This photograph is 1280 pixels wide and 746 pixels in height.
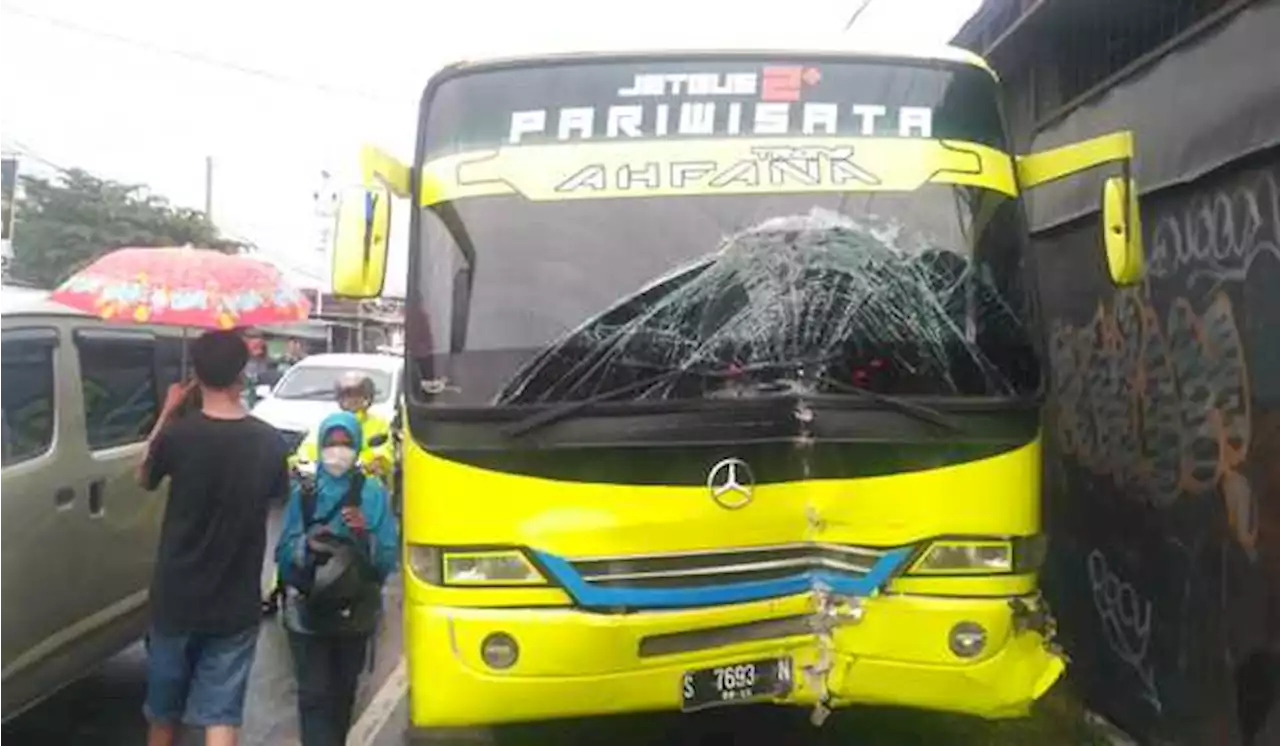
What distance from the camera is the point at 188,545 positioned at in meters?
4.71

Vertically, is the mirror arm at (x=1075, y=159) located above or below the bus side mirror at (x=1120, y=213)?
above

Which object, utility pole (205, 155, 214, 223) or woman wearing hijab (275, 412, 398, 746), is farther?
utility pole (205, 155, 214, 223)

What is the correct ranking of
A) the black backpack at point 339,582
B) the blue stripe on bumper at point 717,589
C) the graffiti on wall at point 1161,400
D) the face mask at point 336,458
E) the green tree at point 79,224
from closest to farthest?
the blue stripe on bumper at point 717,589 → the graffiti on wall at point 1161,400 → the black backpack at point 339,582 → the face mask at point 336,458 → the green tree at point 79,224

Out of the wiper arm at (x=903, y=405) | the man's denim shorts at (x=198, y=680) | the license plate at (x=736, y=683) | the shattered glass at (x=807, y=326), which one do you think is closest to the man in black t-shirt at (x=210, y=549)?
the man's denim shorts at (x=198, y=680)

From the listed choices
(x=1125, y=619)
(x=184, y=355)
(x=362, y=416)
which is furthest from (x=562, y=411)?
(x=362, y=416)

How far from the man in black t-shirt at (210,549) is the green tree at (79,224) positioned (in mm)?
29597

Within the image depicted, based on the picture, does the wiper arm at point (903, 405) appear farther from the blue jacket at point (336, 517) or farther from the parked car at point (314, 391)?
the parked car at point (314, 391)

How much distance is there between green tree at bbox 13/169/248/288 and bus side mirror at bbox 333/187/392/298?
1174 inches

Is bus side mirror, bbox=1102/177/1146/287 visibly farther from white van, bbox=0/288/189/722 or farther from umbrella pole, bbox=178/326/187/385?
umbrella pole, bbox=178/326/187/385

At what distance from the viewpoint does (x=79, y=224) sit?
3425 centimetres

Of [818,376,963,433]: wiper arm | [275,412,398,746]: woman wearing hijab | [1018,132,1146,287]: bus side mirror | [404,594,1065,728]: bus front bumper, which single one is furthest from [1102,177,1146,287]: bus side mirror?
[275,412,398,746]: woman wearing hijab

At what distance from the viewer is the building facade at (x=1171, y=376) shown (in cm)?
457

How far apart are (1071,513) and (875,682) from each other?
305 cm

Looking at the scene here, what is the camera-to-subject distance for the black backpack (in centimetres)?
491
